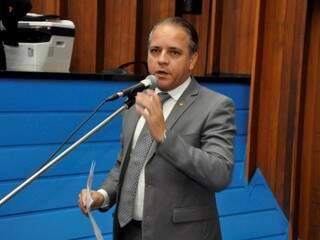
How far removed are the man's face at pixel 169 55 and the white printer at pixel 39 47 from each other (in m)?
0.92

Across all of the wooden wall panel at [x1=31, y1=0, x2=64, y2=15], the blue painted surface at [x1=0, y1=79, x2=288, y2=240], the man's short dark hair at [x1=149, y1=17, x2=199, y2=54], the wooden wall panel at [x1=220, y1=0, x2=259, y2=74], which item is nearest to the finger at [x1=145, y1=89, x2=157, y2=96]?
the man's short dark hair at [x1=149, y1=17, x2=199, y2=54]

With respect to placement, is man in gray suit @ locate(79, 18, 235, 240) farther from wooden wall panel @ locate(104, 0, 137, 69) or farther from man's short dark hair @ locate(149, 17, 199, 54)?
wooden wall panel @ locate(104, 0, 137, 69)

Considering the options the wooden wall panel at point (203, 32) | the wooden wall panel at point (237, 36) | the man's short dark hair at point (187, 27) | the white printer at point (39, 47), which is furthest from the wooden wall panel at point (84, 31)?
the man's short dark hair at point (187, 27)

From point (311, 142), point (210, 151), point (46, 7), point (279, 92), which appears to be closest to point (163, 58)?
point (210, 151)

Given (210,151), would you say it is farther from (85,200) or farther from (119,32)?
(119,32)

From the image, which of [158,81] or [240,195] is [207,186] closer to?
[158,81]

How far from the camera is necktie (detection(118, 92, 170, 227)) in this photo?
1.46 metres

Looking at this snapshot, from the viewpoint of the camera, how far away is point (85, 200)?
55.9 inches

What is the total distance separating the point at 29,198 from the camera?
2.22m

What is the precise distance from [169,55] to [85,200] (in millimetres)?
476

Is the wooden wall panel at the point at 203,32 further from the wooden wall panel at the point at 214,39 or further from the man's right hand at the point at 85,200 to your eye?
the man's right hand at the point at 85,200

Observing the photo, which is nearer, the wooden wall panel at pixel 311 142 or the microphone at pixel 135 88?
the microphone at pixel 135 88

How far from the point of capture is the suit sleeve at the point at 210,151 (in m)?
1.29

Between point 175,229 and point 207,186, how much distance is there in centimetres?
16
